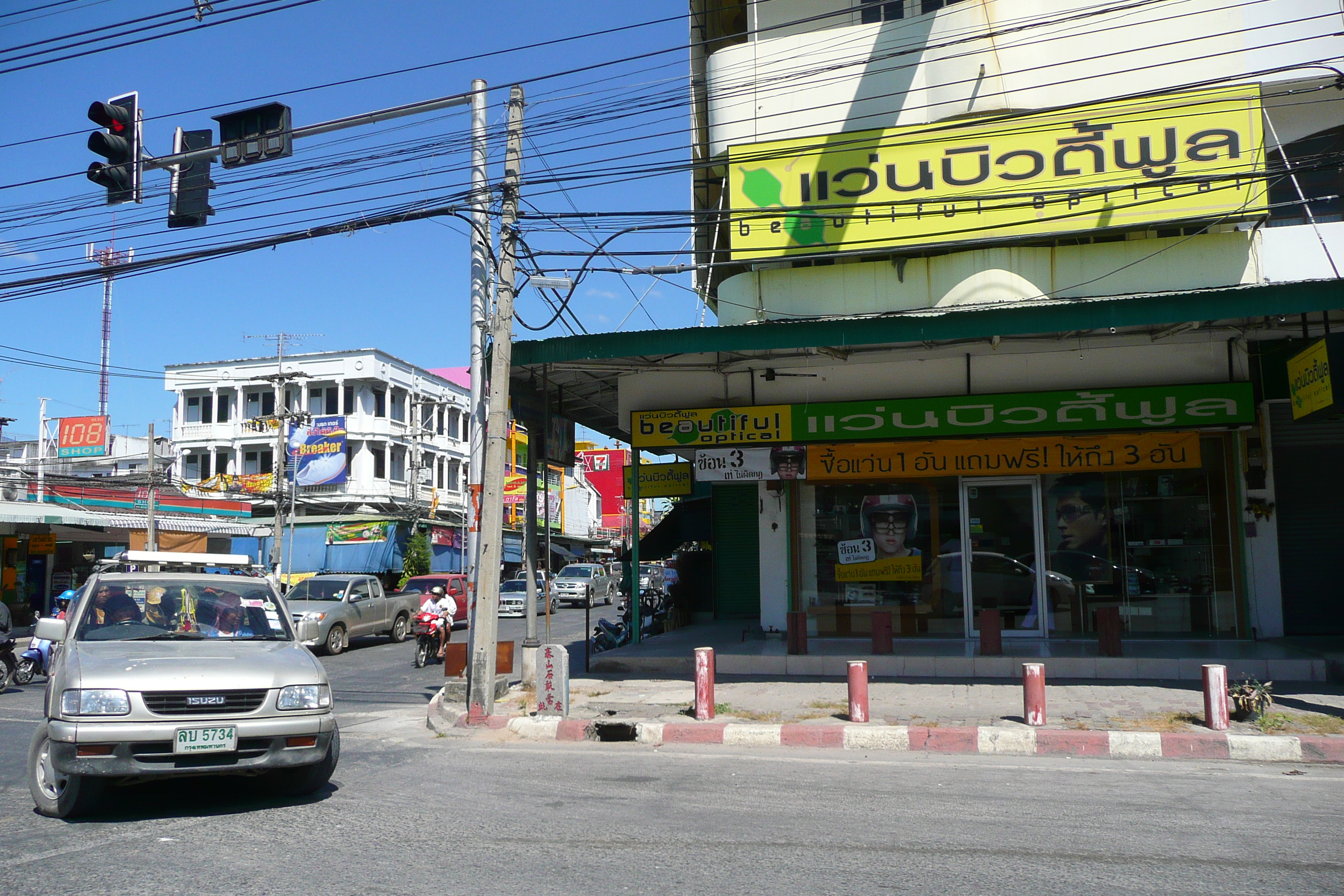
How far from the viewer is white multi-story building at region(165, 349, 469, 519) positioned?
48.2 m

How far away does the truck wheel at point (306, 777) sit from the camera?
264 inches

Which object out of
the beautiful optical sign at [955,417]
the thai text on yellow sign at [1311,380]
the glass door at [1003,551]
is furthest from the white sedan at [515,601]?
the thai text on yellow sign at [1311,380]

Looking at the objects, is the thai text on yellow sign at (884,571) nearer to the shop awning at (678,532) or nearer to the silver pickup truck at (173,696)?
the shop awning at (678,532)

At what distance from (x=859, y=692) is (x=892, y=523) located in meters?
5.53

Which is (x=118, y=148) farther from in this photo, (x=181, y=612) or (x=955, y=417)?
(x=955, y=417)

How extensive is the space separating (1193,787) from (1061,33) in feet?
38.6

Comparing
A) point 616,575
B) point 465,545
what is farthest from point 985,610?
point 616,575

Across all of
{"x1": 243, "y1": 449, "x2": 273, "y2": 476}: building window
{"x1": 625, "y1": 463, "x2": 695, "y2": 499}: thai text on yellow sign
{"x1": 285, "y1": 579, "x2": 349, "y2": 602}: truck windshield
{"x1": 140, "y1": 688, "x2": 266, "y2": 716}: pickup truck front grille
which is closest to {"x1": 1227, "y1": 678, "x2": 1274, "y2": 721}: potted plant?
{"x1": 140, "y1": 688, "x2": 266, "y2": 716}: pickup truck front grille

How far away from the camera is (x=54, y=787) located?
6.29 metres

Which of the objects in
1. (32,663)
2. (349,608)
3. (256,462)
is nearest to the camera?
(32,663)

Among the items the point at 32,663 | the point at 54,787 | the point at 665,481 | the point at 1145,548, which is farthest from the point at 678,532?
the point at 54,787

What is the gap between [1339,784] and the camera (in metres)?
7.46

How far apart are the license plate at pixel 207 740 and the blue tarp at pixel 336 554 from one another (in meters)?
38.6

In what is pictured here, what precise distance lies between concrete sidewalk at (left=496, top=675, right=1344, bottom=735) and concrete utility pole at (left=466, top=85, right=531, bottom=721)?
0.56 m
